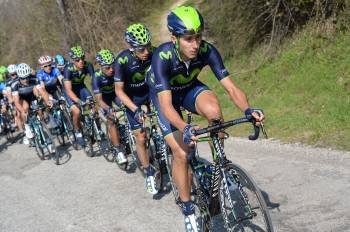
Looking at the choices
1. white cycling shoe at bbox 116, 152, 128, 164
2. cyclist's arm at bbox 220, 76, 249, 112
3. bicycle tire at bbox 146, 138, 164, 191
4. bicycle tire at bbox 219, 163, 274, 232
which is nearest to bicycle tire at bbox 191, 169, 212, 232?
bicycle tire at bbox 219, 163, 274, 232

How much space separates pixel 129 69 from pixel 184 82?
79.2 inches

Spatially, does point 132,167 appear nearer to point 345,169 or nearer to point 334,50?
point 345,169

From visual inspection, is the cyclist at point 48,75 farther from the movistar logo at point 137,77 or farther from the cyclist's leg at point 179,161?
the cyclist's leg at point 179,161

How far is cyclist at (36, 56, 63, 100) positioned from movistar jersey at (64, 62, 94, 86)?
1.51m

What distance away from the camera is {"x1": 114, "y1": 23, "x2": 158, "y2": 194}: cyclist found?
629cm

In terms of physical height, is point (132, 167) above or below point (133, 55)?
below

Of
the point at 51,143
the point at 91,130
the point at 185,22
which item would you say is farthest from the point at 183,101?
the point at 51,143

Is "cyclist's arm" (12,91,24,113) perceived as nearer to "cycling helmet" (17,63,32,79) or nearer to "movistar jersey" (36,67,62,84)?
"cycling helmet" (17,63,32,79)

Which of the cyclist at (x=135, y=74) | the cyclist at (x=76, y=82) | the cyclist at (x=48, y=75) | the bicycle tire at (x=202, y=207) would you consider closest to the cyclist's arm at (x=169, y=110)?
the bicycle tire at (x=202, y=207)

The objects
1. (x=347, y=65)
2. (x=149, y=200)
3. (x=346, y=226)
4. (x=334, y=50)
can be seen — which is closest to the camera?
(x=346, y=226)

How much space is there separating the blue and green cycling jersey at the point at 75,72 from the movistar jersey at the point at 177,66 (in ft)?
17.1

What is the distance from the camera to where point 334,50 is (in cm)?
1038

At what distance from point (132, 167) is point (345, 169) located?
3.96m

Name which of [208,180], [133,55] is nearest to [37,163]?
[133,55]
